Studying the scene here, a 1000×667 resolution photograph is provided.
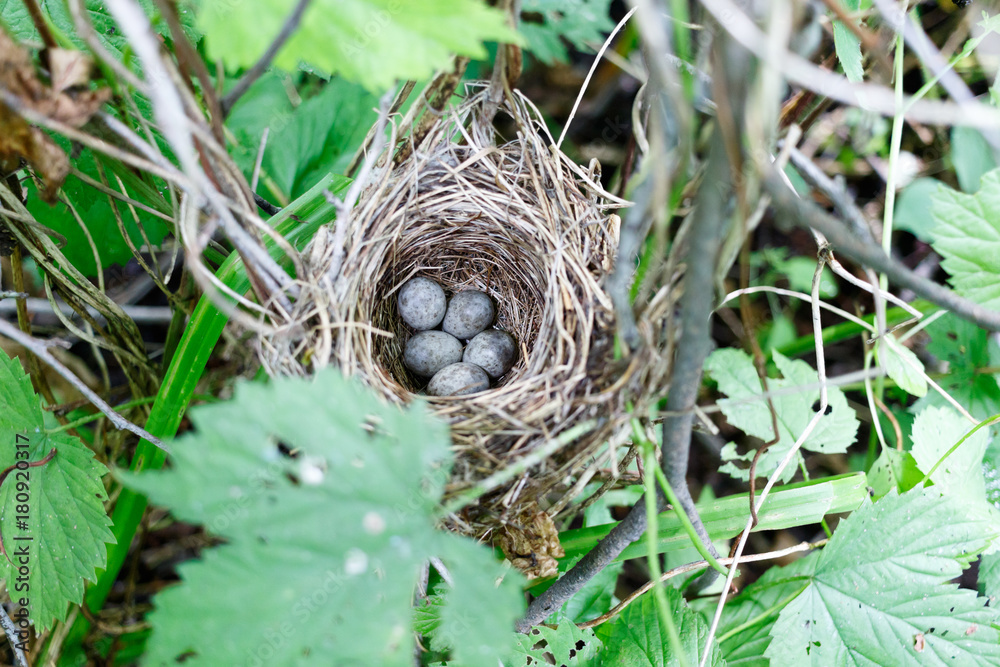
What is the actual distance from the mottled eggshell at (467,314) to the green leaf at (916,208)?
67.2 inches

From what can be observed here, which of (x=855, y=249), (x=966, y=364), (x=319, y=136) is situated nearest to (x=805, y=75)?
(x=855, y=249)

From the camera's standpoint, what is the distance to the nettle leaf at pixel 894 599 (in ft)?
3.89

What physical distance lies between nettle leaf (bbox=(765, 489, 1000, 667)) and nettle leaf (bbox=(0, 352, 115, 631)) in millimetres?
1436

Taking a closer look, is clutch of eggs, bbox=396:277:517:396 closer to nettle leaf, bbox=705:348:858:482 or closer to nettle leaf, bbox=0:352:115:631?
nettle leaf, bbox=705:348:858:482

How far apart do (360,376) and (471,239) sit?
0.59 m

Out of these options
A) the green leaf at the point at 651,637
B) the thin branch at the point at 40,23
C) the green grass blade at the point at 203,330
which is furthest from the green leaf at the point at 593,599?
the thin branch at the point at 40,23

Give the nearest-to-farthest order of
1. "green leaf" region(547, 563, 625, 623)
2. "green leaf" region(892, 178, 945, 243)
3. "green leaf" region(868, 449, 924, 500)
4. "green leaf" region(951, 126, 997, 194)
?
"green leaf" region(868, 449, 924, 500)
"green leaf" region(547, 563, 625, 623)
"green leaf" region(951, 126, 997, 194)
"green leaf" region(892, 178, 945, 243)

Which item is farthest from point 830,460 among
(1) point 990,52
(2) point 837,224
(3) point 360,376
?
(3) point 360,376

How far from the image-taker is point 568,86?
276 centimetres

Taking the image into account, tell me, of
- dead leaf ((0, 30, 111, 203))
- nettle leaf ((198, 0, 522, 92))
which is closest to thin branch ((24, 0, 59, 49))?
dead leaf ((0, 30, 111, 203))

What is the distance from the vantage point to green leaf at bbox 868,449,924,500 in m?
1.39

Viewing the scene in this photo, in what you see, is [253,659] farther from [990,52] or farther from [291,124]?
[990,52]

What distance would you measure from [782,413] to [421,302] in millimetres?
981

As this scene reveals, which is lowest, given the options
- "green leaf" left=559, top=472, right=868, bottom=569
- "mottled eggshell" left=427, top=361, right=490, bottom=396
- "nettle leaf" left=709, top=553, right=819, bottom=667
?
"nettle leaf" left=709, top=553, right=819, bottom=667
